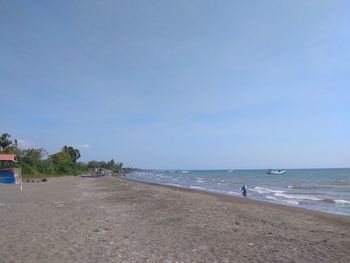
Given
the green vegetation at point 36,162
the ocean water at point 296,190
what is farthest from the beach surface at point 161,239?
the green vegetation at point 36,162

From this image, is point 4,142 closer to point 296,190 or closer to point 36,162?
point 36,162

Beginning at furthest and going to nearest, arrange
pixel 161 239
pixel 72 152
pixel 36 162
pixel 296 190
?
pixel 72 152 < pixel 36 162 < pixel 296 190 < pixel 161 239

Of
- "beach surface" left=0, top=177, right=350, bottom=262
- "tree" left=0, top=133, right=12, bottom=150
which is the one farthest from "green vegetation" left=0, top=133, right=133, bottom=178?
"beach surface" left=0, top=177, right=350, bottom=262

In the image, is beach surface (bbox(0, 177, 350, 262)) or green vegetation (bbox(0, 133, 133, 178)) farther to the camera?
green vegetation (bbox(0, 133, 133, 178))

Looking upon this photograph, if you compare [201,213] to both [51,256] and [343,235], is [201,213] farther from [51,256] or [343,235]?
[51,256]

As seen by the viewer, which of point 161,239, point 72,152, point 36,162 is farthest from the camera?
point 72,152

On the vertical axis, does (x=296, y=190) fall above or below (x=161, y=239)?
below

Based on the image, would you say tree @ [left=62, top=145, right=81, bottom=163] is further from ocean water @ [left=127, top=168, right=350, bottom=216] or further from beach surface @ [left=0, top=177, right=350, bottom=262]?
beach surface @ [left=0, top=177, right=350, bottom=262]

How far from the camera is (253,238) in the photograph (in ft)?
35.8

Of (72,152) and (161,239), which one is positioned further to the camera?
(72,152)

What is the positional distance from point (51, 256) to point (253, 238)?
5525mm

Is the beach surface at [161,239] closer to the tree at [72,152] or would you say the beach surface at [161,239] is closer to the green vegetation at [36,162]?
the green vegetation at [36,162]

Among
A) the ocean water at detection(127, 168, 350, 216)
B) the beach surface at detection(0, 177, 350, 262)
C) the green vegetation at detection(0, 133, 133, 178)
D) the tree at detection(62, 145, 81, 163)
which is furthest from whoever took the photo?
the tree at detection(62, 145, 81, 163)

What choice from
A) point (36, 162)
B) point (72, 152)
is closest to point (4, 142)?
point (36, 162)
